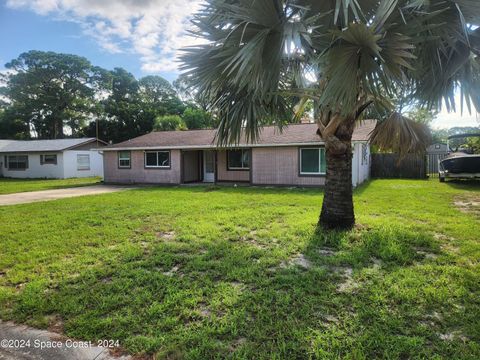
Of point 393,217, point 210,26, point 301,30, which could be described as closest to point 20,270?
point 210,26

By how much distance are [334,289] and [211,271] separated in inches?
64.5

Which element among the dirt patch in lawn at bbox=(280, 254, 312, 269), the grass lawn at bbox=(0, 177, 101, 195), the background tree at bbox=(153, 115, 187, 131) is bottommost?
the dirt patch in lawn at bbox=(280, 254, 312, 269)

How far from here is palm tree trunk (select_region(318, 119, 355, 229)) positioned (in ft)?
19.0

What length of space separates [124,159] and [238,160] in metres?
7.11

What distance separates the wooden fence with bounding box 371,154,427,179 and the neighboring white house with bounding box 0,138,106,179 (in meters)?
19.6

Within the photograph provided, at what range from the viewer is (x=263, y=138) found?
600 inches

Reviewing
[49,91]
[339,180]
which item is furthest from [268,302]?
[49,91]

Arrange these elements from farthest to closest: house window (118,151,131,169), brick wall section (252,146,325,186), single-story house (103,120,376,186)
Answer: house window (118,151,131,169) → brick wall section (252,146,325,186) → single-story house (103,120,376,186)

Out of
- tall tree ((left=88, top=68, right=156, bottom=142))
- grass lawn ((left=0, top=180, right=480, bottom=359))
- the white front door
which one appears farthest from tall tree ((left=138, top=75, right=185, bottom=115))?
grass lawn ((left=0, top=180, right=480, bottom=359))

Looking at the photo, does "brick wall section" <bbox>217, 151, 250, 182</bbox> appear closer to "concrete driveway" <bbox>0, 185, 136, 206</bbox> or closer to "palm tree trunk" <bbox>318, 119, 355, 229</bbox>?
"concrete driveway" <bbox>0, 185, 136, 206</bbox>

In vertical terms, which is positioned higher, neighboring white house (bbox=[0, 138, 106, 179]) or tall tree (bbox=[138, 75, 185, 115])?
tall tree (bbox=[138, 75, 185, 115])

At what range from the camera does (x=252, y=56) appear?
13.2ft

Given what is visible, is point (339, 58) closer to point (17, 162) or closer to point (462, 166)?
point (462, 166)

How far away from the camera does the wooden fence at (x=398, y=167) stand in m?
17.5
